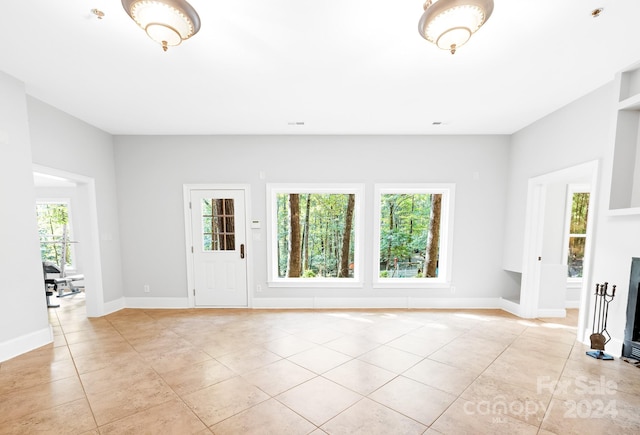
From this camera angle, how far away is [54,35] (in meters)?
1.97

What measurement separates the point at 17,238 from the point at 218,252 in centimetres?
224

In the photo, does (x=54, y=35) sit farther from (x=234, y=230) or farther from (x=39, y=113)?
(x=234, y=230)

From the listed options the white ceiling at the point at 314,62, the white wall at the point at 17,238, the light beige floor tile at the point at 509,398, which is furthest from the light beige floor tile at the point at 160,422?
the white ceiling at the point at 314,62

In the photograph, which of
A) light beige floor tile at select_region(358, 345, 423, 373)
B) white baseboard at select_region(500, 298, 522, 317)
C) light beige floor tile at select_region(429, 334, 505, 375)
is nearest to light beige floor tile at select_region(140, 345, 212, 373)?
light beige floor tile at select_region(358, 345, 423, 373)

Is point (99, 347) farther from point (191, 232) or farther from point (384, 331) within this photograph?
point (384, 331)

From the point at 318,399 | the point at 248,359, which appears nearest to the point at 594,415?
the point at 318,399

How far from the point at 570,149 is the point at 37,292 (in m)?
6.52

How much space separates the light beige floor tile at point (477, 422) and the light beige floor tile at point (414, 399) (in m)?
0.06

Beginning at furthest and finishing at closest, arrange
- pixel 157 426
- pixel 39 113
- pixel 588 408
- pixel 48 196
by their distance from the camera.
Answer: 1. pixel 48 196
2. pixel 39 113
3. pixel 588 408
4. pixel 157 426

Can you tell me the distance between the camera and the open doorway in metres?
3.82

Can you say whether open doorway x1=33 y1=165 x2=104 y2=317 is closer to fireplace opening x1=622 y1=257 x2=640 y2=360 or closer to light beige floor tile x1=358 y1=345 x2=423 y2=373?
light beige floor tile x1=358 y1=345 x2=423 y2=373

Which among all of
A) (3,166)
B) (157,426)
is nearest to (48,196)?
(3,166)

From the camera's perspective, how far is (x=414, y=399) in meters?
2.03

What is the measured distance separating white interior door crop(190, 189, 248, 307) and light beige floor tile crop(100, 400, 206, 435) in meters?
2.40
